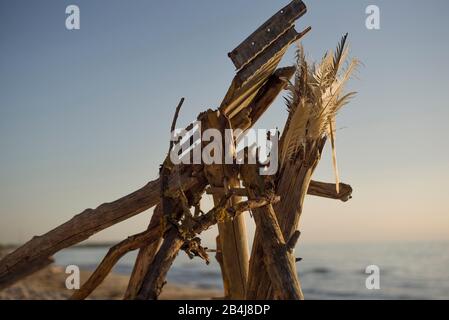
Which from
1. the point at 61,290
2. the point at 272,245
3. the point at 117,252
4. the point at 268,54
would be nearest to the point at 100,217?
the point at 117,252

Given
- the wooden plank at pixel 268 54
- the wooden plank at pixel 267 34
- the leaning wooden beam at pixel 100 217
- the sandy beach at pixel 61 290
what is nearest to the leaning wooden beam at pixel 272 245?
the leaning wooden beam at pixel 100 217

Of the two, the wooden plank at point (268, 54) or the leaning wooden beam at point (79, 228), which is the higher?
the wooden plank at point (268, 54)

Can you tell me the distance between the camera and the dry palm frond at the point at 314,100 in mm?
3592

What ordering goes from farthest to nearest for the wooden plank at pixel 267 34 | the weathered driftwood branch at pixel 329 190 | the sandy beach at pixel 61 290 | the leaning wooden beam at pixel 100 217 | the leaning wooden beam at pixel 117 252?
the sandy beach at pixel 61 290 < the weathered driftwood branch at pixel 329 190 < the leaning wooden beam at pixel 100 217 < the leaning wooden beam at pixel 117 252 < the wooden plank at pixel 267 34

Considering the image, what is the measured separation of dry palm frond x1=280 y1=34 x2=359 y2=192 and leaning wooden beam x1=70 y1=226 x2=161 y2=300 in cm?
100

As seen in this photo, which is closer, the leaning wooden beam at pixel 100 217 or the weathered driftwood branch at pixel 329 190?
the leaning wooden beam at pixel 100 217

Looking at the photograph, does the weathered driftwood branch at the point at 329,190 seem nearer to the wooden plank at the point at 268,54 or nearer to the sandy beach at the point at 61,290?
the wooden plank at the point at 268,54

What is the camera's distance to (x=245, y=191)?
A: 3.47 meters

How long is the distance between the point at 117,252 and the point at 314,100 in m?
1.63

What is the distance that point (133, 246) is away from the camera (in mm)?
3535

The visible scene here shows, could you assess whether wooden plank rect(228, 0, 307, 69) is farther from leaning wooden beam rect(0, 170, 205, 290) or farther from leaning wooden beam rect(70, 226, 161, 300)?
leaning wooden beam rect(70, 226, 161, 300)
